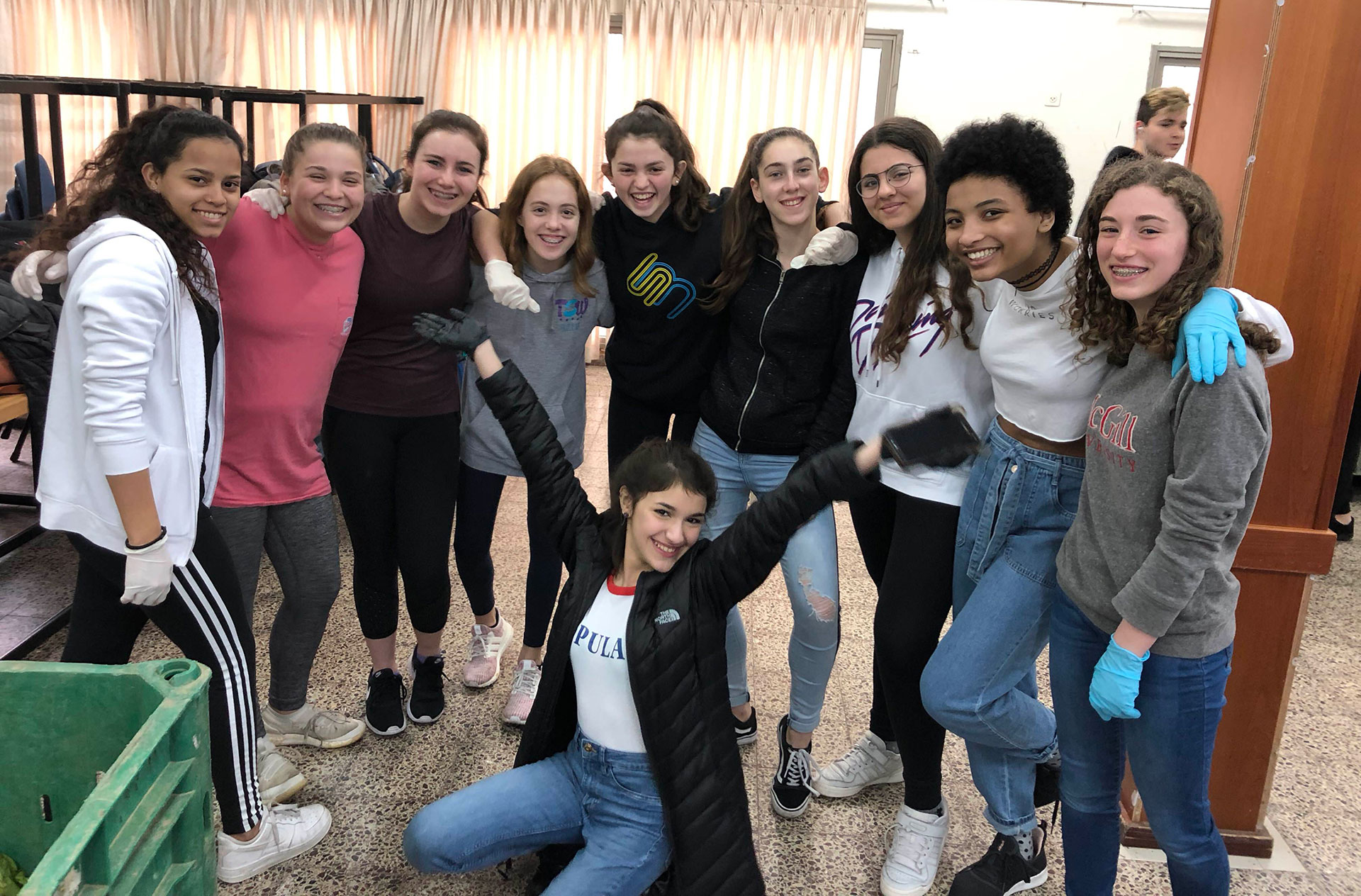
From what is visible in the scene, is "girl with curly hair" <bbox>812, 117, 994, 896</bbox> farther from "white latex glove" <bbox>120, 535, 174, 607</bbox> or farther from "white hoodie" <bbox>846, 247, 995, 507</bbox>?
"white latex glove" <bbox>120, 535, 174, 607</bbox>

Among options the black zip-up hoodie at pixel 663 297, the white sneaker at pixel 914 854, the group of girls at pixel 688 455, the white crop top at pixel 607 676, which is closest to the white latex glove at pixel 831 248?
the group of girls at pixel 688 455

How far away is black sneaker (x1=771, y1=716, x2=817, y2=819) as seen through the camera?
2002 mm

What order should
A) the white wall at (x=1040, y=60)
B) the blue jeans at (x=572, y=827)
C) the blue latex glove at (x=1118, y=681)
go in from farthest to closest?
the white wall at (x=1040, y=60)
the blue jeans at (x=572, y=827)
the blue latex glove at (x=1118, y=681)

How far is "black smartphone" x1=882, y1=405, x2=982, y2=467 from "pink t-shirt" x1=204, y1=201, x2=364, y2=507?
113 centimetres

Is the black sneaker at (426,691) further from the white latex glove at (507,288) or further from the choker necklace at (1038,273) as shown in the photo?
the choker necklace at (1038,273)

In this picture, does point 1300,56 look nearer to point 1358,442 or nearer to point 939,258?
point 939,258

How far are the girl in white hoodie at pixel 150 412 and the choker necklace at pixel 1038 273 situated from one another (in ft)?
4.36

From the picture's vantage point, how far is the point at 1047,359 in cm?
147

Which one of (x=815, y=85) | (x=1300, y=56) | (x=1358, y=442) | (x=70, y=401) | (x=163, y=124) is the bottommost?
(x=1358, y=442)

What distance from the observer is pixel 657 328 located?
2.10 meters

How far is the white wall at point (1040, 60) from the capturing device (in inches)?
231

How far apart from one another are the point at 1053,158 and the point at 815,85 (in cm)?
499

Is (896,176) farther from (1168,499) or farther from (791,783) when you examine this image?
(791,783)

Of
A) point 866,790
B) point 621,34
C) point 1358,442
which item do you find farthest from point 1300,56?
point 621,34
